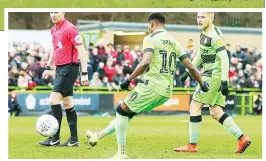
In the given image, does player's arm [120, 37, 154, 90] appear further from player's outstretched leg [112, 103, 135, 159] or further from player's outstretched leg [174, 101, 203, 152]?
player's outstretched leg [174, 101, 203, 152]

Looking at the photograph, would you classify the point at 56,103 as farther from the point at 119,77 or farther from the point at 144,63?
the point at 119,77

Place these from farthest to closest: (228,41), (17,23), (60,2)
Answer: (228,41) < (17,23) < (60,2)

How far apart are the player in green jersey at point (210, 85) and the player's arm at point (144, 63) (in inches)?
65.3

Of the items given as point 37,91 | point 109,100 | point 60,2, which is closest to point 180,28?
point 109,100

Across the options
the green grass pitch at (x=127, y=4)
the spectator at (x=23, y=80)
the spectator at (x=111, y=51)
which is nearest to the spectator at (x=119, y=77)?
the spectator at (x=111, y=51)

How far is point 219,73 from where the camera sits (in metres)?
13.1

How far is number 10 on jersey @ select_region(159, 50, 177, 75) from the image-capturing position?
11953 millimetres

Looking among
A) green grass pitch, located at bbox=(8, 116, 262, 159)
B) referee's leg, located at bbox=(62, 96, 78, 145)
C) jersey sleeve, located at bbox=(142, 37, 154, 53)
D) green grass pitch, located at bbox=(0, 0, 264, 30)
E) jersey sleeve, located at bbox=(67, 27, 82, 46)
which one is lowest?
green grass pitch, located at bbox=(8, 116, 262, 159)

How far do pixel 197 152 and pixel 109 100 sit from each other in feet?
28.3

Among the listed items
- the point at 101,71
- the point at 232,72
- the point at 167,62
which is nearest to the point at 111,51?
the point at 101,71

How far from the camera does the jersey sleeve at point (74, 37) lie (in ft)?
42.5

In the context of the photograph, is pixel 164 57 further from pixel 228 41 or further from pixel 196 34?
pixel 228 41

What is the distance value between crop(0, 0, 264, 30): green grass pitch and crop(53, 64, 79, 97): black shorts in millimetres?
1396

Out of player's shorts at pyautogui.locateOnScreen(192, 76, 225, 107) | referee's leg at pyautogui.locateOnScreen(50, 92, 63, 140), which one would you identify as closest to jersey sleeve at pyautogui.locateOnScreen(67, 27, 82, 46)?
referee's leg at pyautogui.locateOnScreen(50, 92, 63, 140)
